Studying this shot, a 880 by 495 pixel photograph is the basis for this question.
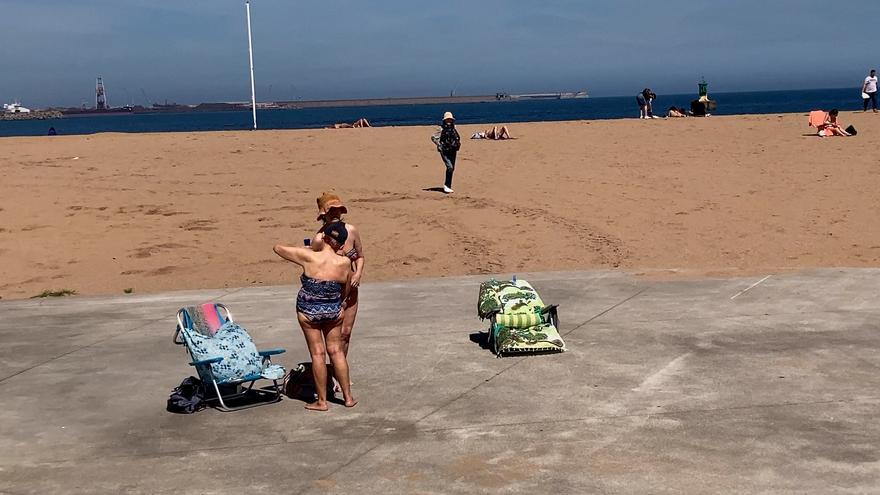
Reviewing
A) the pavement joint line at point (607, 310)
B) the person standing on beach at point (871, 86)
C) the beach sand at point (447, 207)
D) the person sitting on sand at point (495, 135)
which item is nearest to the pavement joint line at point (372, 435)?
the pavement joint line at point (607, 310)

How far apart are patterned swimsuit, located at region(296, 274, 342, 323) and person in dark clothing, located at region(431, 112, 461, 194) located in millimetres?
12258

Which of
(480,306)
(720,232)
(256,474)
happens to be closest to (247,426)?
(256,474)

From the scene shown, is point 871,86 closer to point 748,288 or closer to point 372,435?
point 748,288

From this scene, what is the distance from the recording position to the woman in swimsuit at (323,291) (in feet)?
24.6

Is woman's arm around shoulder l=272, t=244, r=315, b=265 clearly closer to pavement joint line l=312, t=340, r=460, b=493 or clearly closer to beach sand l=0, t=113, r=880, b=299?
pavement joint line l=312, t=340, r=460, b=493

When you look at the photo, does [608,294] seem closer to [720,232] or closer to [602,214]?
[720,232]

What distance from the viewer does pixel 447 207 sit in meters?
19.2

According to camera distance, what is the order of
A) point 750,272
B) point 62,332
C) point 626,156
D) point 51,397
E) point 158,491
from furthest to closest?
point 626,156
point 750,272
point 62,332
point 51,397
point 158,491

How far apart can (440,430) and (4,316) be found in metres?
6.52

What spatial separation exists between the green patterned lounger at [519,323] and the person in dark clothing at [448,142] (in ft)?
34.2

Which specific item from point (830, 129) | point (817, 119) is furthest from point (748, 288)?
point (817, 119)

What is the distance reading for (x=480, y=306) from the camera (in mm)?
9477

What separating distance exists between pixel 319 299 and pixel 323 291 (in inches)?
2.7

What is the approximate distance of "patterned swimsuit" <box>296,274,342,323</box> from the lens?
24.6ft
